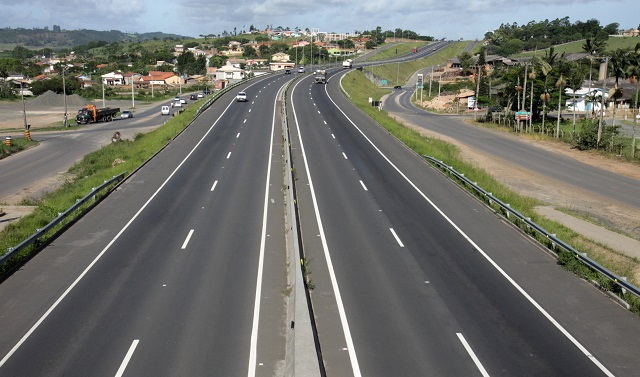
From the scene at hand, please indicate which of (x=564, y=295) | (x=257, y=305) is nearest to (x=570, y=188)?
(x=564, y=295)

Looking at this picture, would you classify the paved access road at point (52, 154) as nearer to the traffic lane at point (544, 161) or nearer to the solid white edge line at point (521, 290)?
the solid white edge line at point (521, 290)

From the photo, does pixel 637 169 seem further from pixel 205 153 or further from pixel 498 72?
pixel 498 72

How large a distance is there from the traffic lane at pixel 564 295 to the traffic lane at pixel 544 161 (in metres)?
15.2

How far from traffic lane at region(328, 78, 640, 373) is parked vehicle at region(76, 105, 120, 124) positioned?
210ft

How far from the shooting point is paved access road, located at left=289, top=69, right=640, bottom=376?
14.1 m

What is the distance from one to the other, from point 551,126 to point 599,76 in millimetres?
55966

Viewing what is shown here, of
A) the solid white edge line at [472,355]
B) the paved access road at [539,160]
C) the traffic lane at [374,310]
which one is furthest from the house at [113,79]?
the solid white edge line at [472,355]

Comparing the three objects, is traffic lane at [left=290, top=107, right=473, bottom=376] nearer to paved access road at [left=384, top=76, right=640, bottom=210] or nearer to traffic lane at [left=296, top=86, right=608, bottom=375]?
traffic lane at [left=296, top=86, right=608, bottom=375]

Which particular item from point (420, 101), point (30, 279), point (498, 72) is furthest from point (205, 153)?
point (498, 72)

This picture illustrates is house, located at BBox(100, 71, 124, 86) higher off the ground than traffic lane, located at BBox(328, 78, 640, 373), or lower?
higher

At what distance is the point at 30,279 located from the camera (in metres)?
18.9

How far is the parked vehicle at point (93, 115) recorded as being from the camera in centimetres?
7894

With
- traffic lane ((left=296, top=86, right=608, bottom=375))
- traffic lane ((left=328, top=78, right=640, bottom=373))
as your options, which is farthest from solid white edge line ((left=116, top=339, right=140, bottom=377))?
traffic lane ((left=328, top=78, right=640, bottom=373))

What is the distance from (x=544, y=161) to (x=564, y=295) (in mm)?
34293
